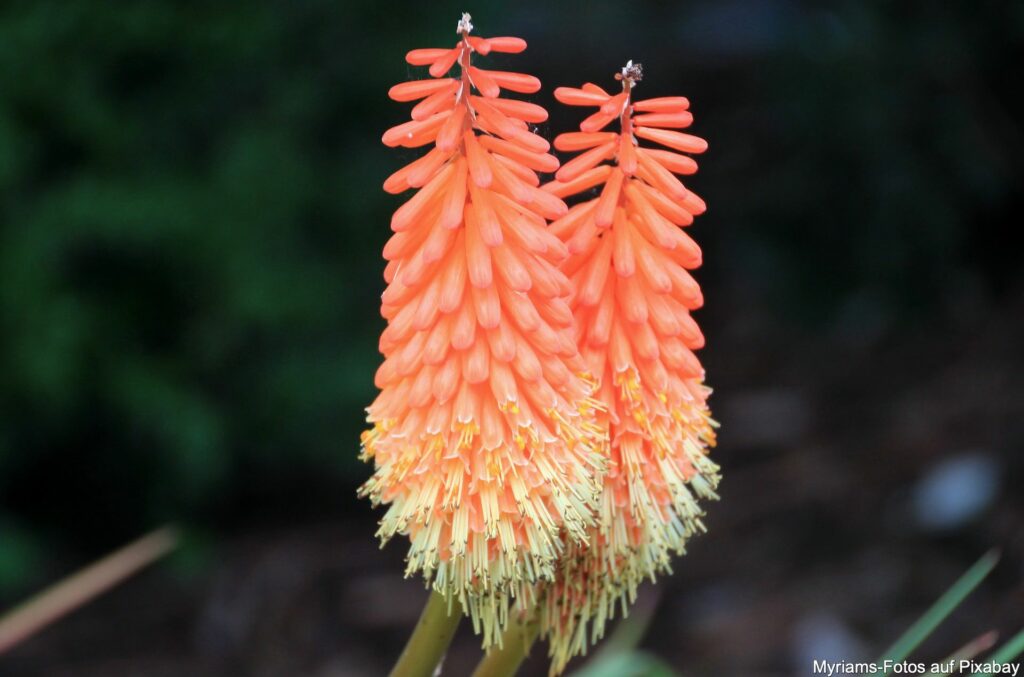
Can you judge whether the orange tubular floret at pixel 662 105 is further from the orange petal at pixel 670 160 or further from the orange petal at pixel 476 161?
the orange petal at pixel 476 161

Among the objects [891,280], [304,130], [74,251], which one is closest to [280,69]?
[304,130]

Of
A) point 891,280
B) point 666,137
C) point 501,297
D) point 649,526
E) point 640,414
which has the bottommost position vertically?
point 649,526

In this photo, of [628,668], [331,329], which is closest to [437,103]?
[628,668]

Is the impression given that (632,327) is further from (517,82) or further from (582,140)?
(517,82)

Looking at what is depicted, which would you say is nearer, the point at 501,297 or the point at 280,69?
the point at 501,297

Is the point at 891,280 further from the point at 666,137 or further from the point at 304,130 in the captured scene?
the point at 666,137

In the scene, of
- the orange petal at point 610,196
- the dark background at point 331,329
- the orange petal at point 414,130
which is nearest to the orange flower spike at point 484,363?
the orange petal at point 414,130
